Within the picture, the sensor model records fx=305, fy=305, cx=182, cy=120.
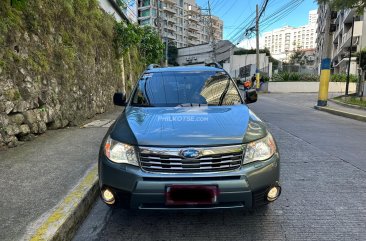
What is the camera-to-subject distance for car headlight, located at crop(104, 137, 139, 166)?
2699mm

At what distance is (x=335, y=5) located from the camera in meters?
11.5

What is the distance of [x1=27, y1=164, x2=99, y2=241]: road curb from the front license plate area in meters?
1.01

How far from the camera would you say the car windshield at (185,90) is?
388 centimetres

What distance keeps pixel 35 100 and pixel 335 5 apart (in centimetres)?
1101

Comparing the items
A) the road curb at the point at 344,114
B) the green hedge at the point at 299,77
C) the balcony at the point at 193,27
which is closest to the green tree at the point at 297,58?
the balcony at the point at 193,27

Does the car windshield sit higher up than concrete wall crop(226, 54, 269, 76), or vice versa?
concrete wall crop(226, 54, 269, 76)

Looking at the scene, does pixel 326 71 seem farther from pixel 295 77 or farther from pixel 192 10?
pixel 192 10

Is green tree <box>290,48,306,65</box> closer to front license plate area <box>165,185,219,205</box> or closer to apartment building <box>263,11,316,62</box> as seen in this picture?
apartment building <box>263,11,316,62</box>

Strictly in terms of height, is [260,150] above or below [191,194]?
above

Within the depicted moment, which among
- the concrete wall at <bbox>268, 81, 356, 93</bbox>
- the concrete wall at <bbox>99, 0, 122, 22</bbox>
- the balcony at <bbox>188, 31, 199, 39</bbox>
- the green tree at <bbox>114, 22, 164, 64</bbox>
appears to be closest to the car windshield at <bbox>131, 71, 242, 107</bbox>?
→ the concrete wall at <bbox>99, 0, 122, 22</bbox>

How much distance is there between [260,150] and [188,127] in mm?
691

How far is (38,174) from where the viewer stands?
161 inches

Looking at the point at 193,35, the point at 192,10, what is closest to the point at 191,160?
the point at 193,35

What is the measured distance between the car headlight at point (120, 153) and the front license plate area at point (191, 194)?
0.40m
